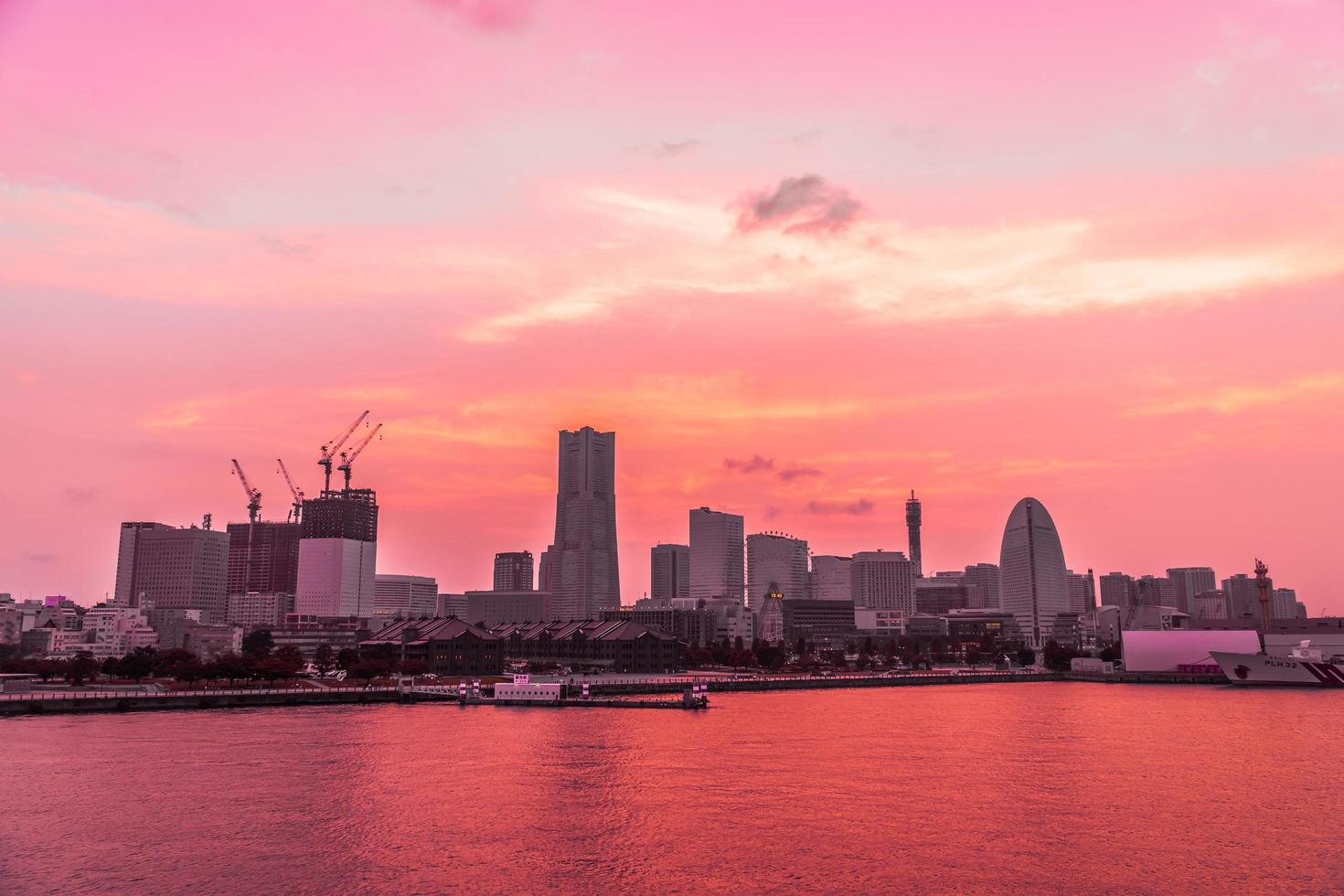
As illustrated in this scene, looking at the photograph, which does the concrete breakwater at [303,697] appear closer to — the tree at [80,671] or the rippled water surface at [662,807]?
the rippled water surface at [662,807]

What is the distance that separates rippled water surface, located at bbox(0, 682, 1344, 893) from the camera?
5231 cm

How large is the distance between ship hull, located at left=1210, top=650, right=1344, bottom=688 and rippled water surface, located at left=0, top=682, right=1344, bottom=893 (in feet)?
288

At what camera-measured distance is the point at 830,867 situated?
53.1m

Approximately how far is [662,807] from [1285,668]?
166 meters

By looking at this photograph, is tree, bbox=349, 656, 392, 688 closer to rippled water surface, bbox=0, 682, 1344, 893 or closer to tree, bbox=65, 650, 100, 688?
tree, bbox=65, 650, 100, 688

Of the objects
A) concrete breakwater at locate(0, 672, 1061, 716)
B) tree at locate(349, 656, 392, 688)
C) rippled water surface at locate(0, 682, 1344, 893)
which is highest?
tree at locate(349, 656, 392, 688)

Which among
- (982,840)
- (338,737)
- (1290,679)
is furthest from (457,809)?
(1290,679)

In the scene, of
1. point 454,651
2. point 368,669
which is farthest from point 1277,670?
point 368,669

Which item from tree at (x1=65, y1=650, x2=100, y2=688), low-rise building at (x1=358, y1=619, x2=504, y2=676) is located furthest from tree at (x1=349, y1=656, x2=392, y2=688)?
tree at (x1=65, y1=650, x2=100, y2=688)

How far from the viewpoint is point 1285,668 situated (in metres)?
192

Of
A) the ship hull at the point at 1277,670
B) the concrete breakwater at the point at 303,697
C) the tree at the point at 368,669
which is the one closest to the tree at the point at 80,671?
the concrete breakwater at the point at 303,697

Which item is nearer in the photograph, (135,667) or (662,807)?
(662,807)

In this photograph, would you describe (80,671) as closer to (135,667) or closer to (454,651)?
(135,667)

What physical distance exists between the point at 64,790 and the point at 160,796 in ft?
22.1
